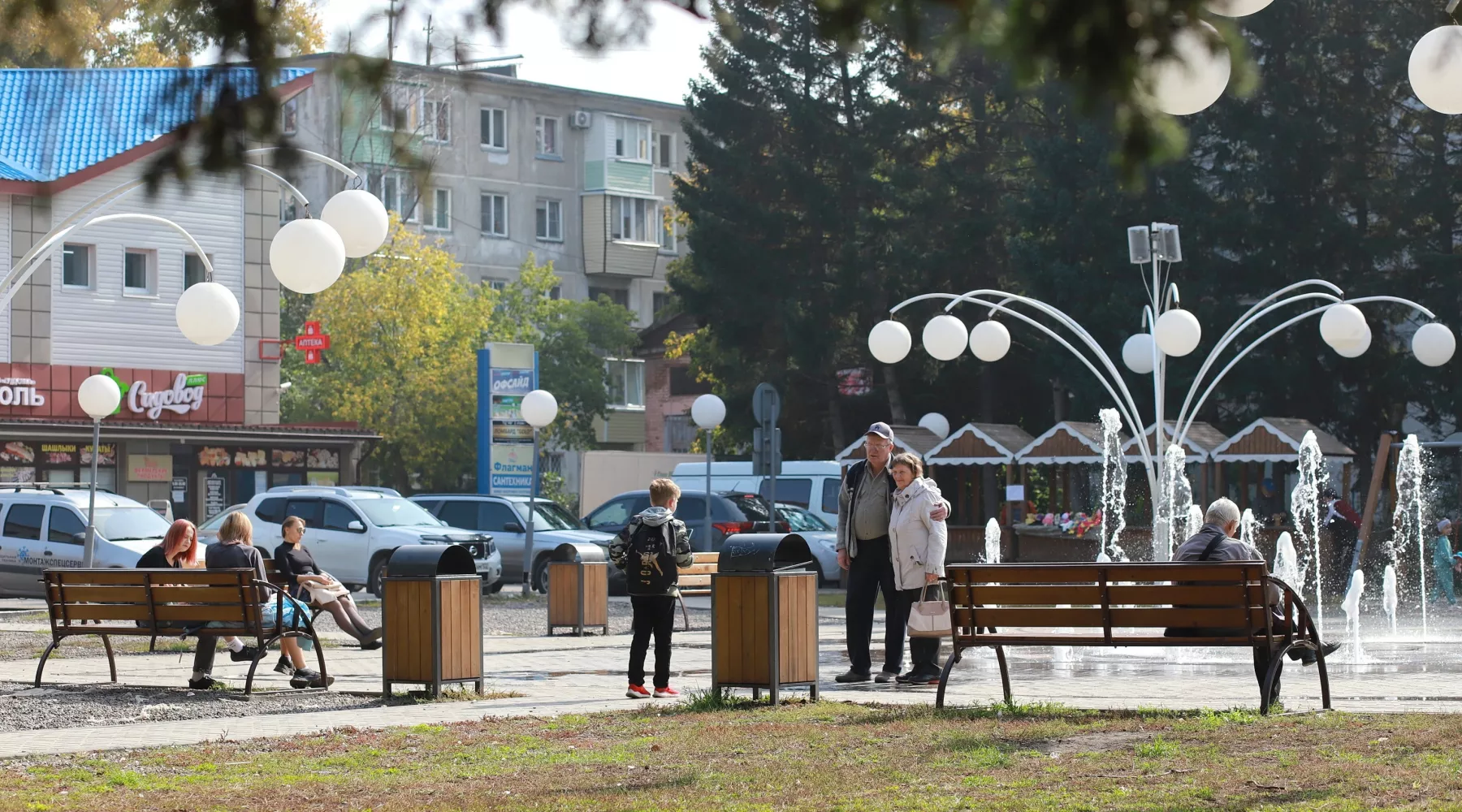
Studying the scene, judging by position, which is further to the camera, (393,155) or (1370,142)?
(1370,142)

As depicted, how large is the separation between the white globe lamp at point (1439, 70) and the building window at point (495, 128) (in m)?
64.1

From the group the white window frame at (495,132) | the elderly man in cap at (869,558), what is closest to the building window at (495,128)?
the white window frame at (495,132)

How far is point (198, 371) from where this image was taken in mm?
41250


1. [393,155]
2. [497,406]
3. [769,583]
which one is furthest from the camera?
[497,406]

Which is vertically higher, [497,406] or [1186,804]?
[497,406]

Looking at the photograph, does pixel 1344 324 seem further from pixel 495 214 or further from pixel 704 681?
pixel 495 214

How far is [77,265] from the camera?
4034 cm

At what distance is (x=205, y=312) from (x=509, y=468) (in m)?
18.6

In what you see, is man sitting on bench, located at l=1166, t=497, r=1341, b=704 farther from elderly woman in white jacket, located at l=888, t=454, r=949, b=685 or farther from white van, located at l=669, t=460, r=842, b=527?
white van, located at l=669, t=460, r=842, b=527

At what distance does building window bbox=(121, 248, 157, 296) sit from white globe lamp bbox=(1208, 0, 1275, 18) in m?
35.8

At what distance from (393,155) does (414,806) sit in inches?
142

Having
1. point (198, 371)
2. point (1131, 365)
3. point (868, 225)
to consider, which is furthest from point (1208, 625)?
point (868, 225)

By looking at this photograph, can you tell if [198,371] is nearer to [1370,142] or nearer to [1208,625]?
[1370,142]

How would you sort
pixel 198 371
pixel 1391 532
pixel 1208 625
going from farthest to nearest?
pixel 198 371, pixel 1391 532, pixel 1208 625
